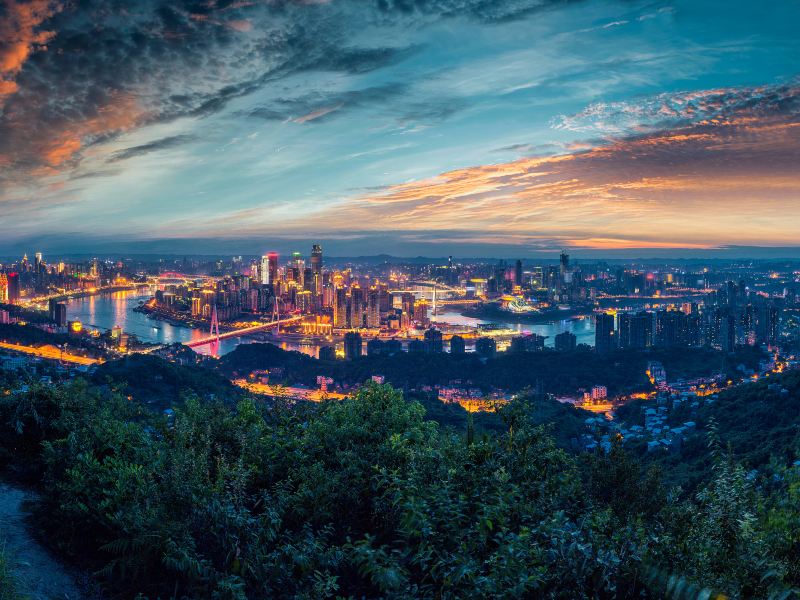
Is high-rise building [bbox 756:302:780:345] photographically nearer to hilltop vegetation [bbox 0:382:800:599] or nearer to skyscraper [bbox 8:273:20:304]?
hilltop vegetation [bbox 0:382:800:599]

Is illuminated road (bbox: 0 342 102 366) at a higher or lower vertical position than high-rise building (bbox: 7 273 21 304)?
lower

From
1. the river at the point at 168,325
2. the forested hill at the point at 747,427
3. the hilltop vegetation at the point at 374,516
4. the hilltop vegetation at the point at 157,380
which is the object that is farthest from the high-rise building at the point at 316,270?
the hilltop vegetation at the point at 374,516

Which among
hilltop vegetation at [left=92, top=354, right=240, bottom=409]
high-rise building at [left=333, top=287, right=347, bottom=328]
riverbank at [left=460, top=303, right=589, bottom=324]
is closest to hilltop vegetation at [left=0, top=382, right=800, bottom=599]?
hilltop vegetation at [left=92, top=354, right=240, bottom=409]

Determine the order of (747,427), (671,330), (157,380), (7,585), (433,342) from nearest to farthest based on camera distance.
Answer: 1. (7,585)
2. (747,427)
3. (157,380)
4. (671,330)
5. (433,342)

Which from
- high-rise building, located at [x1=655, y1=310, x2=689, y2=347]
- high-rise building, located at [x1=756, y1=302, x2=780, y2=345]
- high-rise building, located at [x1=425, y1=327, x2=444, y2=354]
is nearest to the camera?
high-rise building, located at [x1=756, y1=302, x2=780, y2=345]

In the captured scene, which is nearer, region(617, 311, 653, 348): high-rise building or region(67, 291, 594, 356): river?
region(617, 311, 653, 348): high-rise building

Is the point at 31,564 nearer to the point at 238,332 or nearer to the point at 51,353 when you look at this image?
the point at 51,353

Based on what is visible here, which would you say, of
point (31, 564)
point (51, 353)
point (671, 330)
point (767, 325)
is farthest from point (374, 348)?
point (31, 564)
